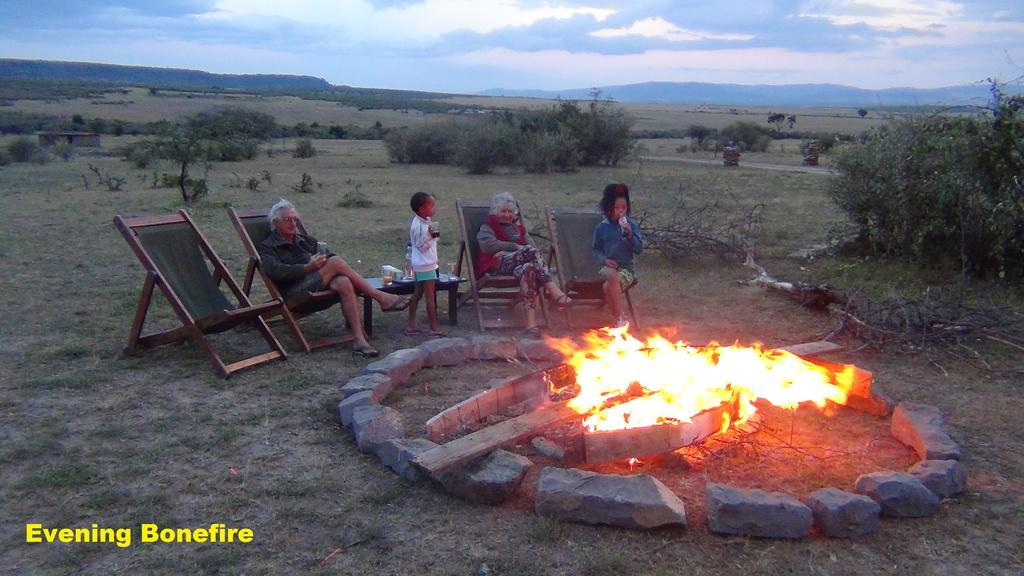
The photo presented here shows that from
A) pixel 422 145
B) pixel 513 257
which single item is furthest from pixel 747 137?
pixel 513 257

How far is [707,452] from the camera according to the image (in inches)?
159

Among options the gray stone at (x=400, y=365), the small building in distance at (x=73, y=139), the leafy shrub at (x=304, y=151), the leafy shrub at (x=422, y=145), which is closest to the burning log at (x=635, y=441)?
the gray stone at (x=400, y=365)

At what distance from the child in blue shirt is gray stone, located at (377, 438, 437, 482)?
2797 millimetres

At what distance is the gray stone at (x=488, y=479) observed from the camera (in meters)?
3.51

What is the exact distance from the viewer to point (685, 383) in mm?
4395

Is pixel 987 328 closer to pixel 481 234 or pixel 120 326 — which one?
pixel 481 234

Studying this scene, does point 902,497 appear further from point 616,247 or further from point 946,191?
point 946,191

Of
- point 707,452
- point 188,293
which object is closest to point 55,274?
point 188,293

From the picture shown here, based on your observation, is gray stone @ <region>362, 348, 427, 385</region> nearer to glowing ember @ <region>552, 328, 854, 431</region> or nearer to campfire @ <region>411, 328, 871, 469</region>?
campfire @ <region>411, 328, 871, 469</region>

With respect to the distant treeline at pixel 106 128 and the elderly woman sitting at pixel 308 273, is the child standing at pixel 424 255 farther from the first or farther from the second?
the distant treeline at pixel 106 128

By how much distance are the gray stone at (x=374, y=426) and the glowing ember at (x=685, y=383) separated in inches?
37.2

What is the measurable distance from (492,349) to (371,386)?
3.89 ft

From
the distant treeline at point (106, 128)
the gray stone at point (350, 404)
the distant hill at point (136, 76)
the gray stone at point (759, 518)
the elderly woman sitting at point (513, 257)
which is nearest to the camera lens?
the gray stone at point (759, 518)

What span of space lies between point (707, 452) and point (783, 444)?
0.49 m
